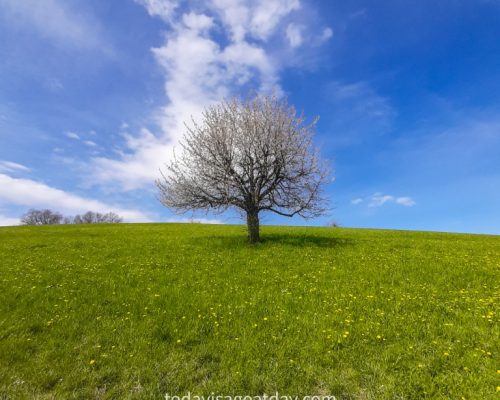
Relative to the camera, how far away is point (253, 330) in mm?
9844

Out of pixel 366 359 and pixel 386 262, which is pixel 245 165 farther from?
pixel 366 359

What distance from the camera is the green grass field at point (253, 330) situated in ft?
23.4

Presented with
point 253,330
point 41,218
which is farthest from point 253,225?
point 41,218

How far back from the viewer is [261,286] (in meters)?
14.4

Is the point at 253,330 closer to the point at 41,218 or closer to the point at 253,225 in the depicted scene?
the point at 253,225

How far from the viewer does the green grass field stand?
7.14 metres

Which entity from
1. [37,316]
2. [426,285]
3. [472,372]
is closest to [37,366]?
[37,316]

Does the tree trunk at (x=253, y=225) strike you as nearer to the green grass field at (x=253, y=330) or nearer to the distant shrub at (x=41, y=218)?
the green grass field at (x=253, y=330)

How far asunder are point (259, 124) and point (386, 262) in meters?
14.2

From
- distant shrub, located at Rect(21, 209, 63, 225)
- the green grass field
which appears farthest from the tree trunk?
distant shrub, located at Rect(21, 209, 63, 225)

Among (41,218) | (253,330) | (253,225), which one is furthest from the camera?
(41,218)

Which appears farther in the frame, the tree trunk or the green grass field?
the tree trunk

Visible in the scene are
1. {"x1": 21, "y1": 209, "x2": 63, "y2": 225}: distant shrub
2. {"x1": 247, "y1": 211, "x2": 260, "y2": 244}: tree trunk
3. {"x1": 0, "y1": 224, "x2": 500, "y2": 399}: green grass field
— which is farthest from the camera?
{"x1": 21, "y1": 209, "x2": 63, "y2": 225}: distant shrub

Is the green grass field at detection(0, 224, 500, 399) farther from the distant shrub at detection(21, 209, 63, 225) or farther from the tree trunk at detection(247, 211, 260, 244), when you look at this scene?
the distant shrub at detection(21, 209, 63, 225)
